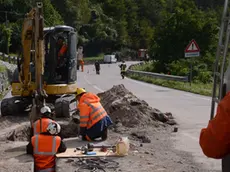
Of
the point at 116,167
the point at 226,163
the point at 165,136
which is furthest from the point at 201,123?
the point at 226,163

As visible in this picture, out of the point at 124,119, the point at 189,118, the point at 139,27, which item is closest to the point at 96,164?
the point at 124,119

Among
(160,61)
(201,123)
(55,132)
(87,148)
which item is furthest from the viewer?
(160,61)

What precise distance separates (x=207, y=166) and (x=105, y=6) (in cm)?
10451

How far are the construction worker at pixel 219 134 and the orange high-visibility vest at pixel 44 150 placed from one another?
3.45 meters

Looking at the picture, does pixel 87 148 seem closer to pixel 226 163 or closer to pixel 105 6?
pixel 226 163

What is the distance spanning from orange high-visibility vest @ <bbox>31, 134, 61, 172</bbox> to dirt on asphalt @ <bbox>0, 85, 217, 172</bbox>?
1.61 metres

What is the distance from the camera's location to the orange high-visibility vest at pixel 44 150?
237 inches

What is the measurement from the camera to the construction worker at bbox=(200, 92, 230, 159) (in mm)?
2670

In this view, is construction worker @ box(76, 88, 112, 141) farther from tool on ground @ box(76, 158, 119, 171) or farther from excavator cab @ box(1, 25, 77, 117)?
excavator cab @ box(1, 25, 77, 117)

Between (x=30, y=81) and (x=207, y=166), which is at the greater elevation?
(x=30, y=81)

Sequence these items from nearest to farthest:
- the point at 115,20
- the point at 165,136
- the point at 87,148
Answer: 1. the point at 87,148
2. the point at 165,136
3. the point at 115,20

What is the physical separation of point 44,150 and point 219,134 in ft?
12.3

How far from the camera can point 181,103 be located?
18766 millimetres

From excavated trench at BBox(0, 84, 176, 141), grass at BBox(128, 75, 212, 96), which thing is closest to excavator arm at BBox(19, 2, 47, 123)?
excavated trench at BBox(0, 84, 176, 141)
